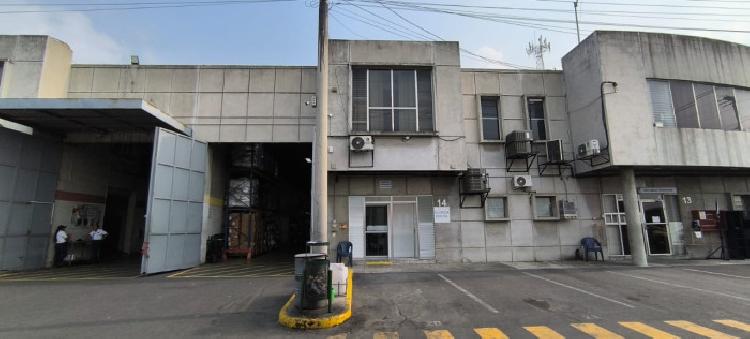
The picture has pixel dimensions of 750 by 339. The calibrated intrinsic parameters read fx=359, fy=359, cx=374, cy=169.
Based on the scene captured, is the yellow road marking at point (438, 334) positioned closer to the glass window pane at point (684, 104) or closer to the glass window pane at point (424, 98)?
the glass window pane at point (424, 98)

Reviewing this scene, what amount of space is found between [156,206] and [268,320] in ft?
24.5

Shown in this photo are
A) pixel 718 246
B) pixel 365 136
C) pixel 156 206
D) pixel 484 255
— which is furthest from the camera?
pixel 718 246

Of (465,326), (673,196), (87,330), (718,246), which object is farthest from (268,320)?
(718,246)

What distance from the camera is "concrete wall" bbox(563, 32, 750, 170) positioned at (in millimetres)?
12664

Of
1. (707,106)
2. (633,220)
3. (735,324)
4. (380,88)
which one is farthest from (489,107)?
(735,324)

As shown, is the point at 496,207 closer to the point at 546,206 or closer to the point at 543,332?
the point at 546,206

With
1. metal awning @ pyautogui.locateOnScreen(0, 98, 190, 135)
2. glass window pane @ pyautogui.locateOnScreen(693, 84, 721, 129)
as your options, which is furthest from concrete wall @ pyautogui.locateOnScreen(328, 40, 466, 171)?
glass window pane @ pyautogui.locateOnScreen(693, 84, 721, 129)

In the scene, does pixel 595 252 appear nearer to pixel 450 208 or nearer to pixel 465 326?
pixel 450 208

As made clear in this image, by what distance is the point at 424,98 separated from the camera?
1361cm

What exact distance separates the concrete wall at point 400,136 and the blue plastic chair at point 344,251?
2.73 meters

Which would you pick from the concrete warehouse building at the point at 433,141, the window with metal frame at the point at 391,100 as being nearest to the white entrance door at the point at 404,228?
the concrete warehouse building at the point at 433,141

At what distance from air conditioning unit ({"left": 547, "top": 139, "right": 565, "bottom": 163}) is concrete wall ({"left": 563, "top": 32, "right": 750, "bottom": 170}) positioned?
1.15m

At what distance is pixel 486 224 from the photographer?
13750 millimetres

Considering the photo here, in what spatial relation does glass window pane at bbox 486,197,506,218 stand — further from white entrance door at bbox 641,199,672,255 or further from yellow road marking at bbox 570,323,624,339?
yellow road marking at bbox 570,323,624,339
